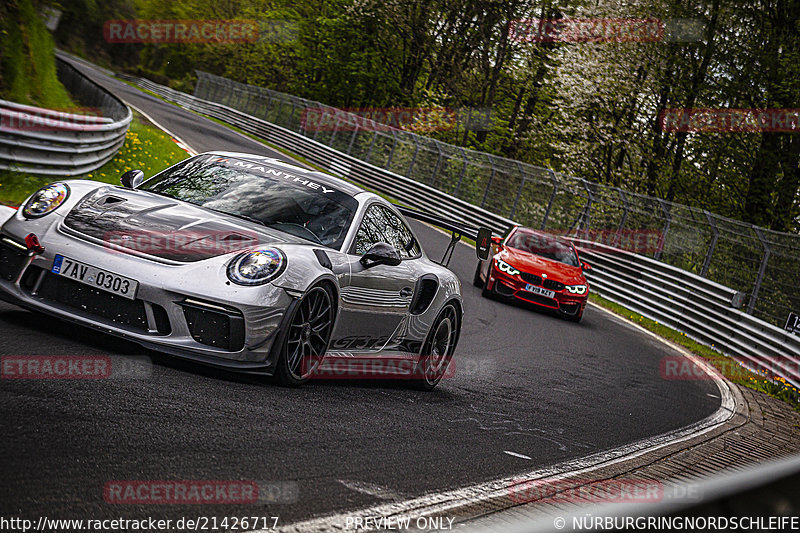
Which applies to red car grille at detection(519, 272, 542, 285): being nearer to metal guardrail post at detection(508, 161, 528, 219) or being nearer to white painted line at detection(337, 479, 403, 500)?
white painted line at detection(337, 479, 403, 500)

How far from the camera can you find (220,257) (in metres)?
5.38

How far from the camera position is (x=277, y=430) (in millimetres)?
4703

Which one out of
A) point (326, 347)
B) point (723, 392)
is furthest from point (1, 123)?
point (723, 392)

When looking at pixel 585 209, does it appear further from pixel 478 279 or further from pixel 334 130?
pixel 334 130

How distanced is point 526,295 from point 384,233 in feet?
28.8

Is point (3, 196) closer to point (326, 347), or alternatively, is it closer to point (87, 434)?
point (326, 347)

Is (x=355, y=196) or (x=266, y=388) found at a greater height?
(x=355, y=196)

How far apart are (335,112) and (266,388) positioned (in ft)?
109
